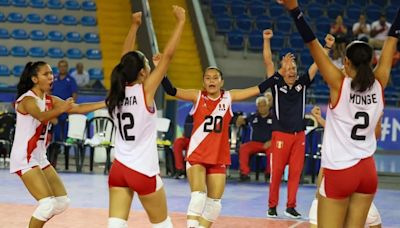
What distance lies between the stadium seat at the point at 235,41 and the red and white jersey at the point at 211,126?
49.3 feet

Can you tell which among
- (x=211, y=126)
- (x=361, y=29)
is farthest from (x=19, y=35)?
(x=211, y=126)

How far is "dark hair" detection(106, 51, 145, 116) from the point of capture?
648 cm

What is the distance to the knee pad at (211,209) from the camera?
8.46 m

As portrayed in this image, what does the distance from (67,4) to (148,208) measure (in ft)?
64.4

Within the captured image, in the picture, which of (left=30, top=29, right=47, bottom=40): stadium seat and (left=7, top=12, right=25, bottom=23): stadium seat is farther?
(left=7, top=12, right=25, bottom=23): stadium seat

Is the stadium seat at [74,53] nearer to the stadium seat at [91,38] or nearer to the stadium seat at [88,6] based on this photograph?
the stadium seat at [91,38]

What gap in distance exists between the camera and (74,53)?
78.8 ft

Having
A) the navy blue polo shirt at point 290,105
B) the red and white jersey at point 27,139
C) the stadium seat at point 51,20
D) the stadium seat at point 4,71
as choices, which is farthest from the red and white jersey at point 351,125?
the stadium seat at point 51,20

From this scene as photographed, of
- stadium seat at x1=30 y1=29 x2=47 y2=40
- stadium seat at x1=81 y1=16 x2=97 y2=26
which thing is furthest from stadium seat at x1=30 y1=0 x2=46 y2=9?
stadium seat at x1=81 y1=16 x2=97 y2=26

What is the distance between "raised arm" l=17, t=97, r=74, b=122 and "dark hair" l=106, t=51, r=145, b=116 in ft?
3.64

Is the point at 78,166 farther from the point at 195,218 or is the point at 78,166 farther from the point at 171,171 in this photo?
the point at 195,218

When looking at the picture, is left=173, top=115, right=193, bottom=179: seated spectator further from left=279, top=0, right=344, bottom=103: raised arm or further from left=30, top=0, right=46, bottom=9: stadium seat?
left=30, top=0, right=46, bottom=9: stadium seat

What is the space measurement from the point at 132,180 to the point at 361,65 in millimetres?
1893

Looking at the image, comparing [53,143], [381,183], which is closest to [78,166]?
[53,143]
